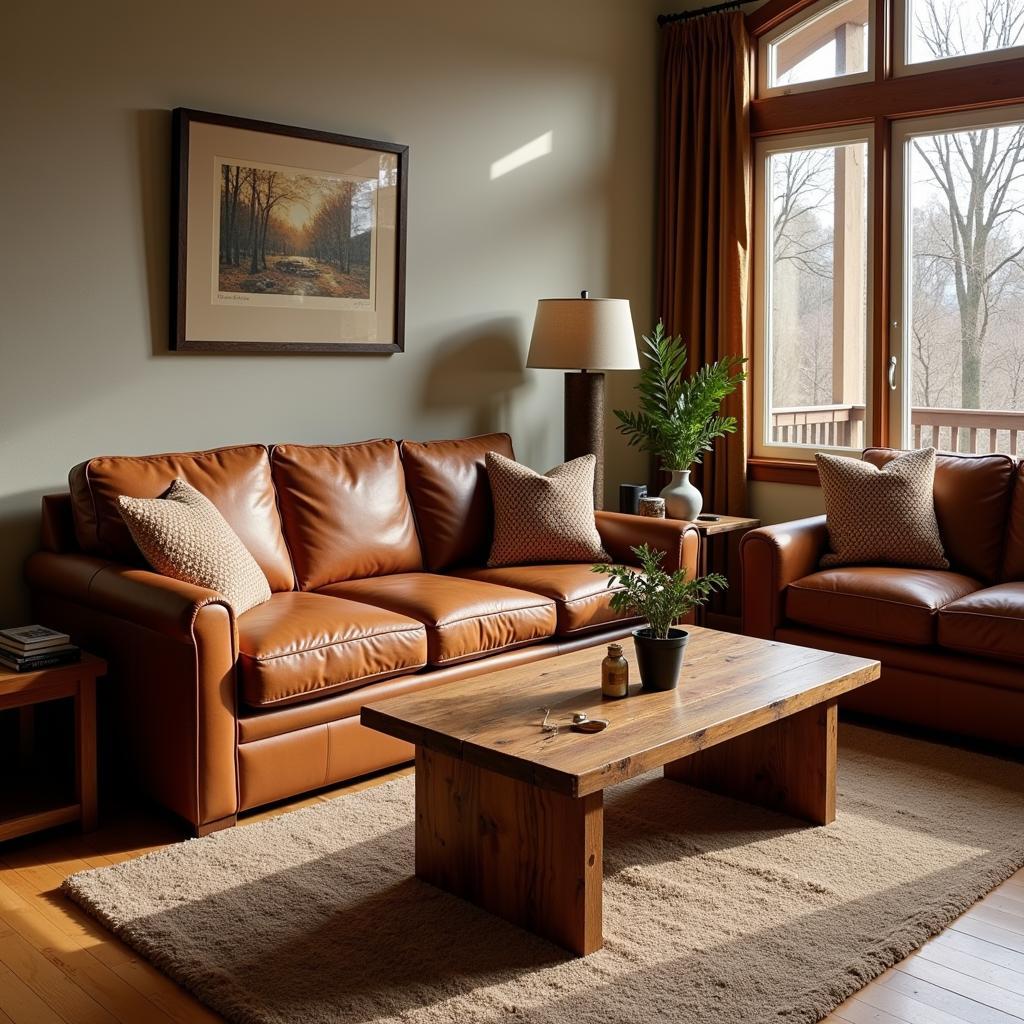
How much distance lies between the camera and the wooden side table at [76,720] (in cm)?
293

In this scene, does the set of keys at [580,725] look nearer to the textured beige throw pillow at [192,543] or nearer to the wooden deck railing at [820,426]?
the textured beige throw pillow at [192,543]

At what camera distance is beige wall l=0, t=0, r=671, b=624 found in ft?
11.8

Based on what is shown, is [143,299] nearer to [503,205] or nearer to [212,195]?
[212,195]

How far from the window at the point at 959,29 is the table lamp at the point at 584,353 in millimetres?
1650

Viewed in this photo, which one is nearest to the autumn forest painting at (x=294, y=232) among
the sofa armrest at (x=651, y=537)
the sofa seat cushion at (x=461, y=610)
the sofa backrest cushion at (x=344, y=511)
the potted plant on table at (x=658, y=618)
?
the sofa backrest cushion at (x=344, y=511)

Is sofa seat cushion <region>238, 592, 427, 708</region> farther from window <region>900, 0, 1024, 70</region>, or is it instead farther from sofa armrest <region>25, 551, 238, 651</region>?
window <region>900, 0, 1024, 70</region>

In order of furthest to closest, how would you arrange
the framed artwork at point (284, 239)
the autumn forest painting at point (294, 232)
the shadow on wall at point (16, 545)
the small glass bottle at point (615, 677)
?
the autumn forest painting at point (294, 232) < the framed artwork at point (284, 239) < the shadow on wall at point (16, 545) < the small glass bottle at point (615, 677)

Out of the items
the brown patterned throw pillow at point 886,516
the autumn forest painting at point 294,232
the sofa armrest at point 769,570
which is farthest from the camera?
the brown patterned throw pillow at point 886,516

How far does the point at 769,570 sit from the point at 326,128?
2.32m

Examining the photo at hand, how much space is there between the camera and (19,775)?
3.34 meters

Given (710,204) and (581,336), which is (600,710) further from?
(710,204)

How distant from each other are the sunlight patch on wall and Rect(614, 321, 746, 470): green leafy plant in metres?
0.94

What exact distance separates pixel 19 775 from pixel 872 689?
109 inches

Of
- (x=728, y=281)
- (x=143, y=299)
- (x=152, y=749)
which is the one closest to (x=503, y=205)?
(x=728, y=281)
